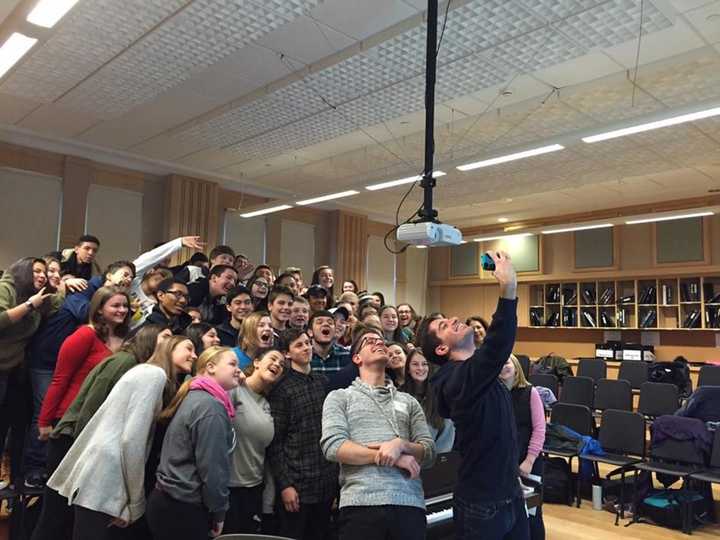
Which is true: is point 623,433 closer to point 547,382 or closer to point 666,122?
point 547,382

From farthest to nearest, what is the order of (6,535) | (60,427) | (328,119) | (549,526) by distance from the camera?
(328,119), (549,526), (6,535), (60,427)

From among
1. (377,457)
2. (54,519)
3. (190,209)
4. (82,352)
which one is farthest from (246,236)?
(377,457)

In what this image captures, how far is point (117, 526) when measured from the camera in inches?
83.6

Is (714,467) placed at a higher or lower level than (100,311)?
lower

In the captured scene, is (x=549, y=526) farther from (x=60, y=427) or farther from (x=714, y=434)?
(x=60, y=427)

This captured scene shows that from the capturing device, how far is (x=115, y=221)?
800cm

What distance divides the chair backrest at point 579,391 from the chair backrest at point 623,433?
168 centimetres

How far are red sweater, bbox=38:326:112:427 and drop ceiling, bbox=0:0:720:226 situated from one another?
5.99ft

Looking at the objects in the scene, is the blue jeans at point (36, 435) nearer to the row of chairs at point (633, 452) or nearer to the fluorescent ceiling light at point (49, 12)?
the fluorescent ceiling light at point (49, 12)

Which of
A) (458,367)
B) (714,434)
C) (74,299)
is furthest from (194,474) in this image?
(714,434)

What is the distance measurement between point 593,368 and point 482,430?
6.85 m

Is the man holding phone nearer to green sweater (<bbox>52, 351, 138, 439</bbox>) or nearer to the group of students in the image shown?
the group of students

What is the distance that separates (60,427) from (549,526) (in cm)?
352

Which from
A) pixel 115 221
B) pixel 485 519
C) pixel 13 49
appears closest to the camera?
pixel 485 519
